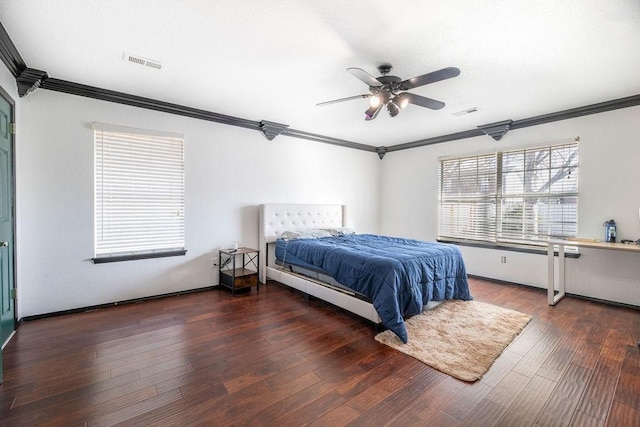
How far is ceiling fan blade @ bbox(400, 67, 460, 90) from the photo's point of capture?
2.30m

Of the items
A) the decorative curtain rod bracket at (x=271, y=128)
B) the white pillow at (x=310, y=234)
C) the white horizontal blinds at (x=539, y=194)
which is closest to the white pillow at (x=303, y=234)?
the white pillow at (x=310, y=234)

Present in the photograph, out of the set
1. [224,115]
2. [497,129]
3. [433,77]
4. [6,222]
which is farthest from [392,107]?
[6,222]

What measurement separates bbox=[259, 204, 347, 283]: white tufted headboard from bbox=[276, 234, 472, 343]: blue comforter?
2.39 ft

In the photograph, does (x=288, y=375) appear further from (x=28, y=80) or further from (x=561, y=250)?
(x=561, y=250)

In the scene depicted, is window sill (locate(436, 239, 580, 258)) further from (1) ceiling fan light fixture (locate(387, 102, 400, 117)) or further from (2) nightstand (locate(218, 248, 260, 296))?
(2) nightstand (locate(218, 248, 260, 296))

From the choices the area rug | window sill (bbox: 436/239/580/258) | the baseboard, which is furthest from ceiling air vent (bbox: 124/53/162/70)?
window sill (bbox: 436/239/580/258)

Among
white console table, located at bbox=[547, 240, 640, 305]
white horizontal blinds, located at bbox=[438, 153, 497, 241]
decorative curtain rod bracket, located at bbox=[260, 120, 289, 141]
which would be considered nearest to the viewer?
white console table, located at bbox=[547, 240, 640, 305]

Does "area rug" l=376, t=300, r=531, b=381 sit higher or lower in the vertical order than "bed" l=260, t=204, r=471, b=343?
lower

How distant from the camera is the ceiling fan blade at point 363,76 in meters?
2.34

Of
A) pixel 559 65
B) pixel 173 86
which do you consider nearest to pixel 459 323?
pixel 559 65

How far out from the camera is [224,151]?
175 inches

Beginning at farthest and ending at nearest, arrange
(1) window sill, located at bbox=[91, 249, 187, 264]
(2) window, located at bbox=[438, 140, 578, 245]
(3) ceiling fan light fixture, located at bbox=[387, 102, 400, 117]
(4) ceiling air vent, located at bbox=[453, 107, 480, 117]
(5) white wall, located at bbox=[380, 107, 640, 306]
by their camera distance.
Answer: (2) window, located at bbox=[438, 140, 578, 245] < (4) ceiling air vent, located at bbox=[453, 107, 480, 117] < (5) white wall, located at bbox=[380, 107, 640, 306] < (1) window sill, located at bbox=[91, 249, 187, 264] < (3) ceiling fan light fixture, located at bbox=[387, 102, 400, 117]

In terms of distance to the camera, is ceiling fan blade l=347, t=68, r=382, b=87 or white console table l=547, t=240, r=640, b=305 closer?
ceiling fan blade l=347, t=68, r=382, b=87

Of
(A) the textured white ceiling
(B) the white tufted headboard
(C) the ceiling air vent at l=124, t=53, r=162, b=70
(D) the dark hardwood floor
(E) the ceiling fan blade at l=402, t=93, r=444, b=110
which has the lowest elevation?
(D) the dark hardwood floor
